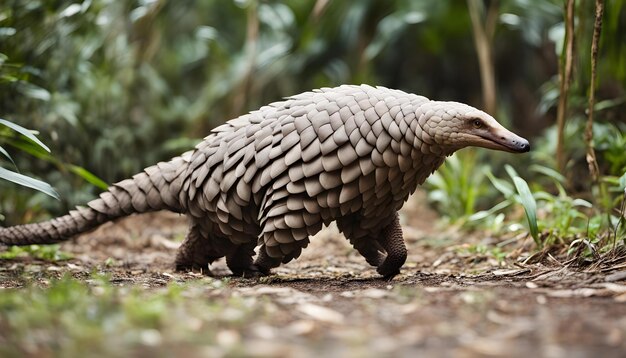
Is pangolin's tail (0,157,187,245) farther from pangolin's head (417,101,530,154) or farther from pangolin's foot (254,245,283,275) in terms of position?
pangolin's head (417,101,530,154)

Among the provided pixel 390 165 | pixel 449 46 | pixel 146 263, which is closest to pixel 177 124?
pixel 146 263

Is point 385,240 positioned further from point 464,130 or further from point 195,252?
point 195,252

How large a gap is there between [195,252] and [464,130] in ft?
6.72

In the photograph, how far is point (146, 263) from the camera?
515 cm

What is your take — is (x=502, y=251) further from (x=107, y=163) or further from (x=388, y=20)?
(x=388, y=20)

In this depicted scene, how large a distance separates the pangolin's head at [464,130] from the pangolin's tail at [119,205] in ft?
5.62

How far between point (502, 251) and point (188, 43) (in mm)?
8616

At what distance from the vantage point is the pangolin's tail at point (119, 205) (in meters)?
4.40

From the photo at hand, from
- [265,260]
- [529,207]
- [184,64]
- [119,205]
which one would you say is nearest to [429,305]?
[265,260]

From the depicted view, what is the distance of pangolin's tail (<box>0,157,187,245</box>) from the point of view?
4398 millimetres

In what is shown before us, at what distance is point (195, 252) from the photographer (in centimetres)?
452

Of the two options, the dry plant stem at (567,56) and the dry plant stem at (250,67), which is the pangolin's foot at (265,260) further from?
the dry plant stem at (250,67)

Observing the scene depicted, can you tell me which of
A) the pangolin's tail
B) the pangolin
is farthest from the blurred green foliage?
the pangolin

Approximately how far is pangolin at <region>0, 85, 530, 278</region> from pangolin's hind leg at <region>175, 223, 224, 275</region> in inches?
1.9
